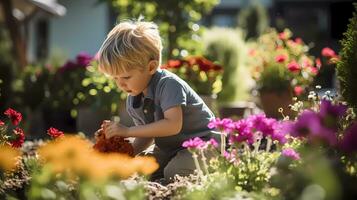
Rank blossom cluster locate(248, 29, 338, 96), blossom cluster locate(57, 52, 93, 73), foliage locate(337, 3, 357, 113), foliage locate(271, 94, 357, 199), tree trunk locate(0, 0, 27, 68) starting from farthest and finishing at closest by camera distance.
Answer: tree trunk locate(0, 0, 27, 68) < blossom cluster locate(57, 52, 93, 73) < blossom cluster locate(248, 29, 338, 96) < foliage locate(337, 3, 357, 113) < foliage locate(271, 94, 357, 199)

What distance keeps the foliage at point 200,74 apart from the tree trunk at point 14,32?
16.5 feet

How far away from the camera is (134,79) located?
14.2ft

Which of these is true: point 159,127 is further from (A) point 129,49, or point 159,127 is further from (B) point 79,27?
(B) point 79,27

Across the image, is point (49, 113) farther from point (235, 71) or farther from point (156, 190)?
point (156, 190)

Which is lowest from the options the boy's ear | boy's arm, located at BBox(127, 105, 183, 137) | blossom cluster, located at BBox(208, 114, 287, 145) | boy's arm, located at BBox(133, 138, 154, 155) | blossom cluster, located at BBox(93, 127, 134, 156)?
boy's arm, located at BBox(133, 138, 154, 155)

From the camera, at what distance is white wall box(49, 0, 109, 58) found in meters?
23.5

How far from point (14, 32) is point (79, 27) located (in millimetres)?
11101

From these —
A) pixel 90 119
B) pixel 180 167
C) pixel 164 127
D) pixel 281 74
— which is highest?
pixel 164 127

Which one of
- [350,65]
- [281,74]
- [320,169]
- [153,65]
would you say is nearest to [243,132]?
[320,169]

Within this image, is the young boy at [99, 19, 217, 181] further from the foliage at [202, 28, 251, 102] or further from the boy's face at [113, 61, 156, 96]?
the foliage at [202, 28, 251, 102]

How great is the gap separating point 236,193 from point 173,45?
656cm

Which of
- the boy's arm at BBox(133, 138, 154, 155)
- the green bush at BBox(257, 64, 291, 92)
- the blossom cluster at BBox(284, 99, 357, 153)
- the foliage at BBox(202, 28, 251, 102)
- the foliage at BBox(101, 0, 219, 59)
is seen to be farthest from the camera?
the foliage at BBox(202, 28, 251, 102)

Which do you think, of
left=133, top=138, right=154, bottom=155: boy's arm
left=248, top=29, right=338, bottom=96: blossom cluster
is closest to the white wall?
left=248, top=29, right=338, bottom=96: blossom cluster

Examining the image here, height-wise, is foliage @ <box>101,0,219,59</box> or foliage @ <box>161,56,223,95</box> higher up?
foliage @ <box>101,0,219,59</box>
